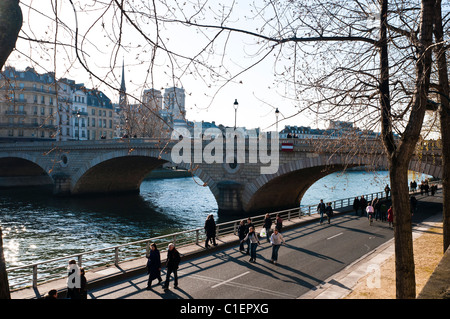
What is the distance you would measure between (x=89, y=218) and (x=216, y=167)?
12.5m

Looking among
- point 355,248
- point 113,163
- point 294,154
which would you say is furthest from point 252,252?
point 113,163

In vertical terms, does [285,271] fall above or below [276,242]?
below

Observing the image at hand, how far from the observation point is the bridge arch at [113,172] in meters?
47.7

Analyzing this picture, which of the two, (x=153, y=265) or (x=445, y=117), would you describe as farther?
(x=153, y=265)

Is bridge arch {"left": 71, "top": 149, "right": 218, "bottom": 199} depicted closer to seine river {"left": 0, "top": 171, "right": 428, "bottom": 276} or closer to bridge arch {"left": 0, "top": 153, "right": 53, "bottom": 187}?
seine river {"left": 0, "top": 171, "right": 428, "bottom": 276}

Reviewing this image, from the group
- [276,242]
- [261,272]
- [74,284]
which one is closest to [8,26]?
[74,284]

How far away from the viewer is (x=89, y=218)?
35.7 metres

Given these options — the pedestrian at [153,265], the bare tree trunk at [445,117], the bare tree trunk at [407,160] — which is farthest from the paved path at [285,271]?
the bare tree trunk at [407,160]

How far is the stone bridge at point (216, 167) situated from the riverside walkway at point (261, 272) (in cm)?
414

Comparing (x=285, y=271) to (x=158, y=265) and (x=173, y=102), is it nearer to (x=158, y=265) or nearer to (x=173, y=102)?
(x=158, y=265)

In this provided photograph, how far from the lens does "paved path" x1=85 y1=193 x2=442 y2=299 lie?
38.8 ft

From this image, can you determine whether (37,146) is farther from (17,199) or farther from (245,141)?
(245,141)

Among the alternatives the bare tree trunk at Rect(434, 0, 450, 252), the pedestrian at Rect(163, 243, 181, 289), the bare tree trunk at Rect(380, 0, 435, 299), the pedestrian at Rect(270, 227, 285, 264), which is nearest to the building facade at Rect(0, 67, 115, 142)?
the pedestrian at Rect(270, 227, 285, 264)
